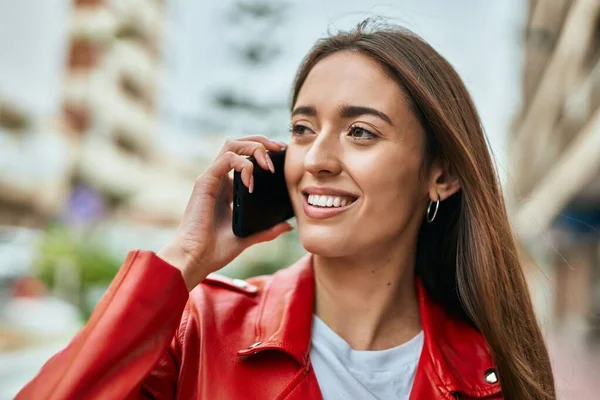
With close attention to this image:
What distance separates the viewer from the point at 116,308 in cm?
162

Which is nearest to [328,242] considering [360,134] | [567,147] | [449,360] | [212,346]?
[360,134]

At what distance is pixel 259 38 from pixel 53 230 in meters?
8.09

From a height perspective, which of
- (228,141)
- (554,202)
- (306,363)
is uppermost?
(228,141)

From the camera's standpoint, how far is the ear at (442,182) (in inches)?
85.0

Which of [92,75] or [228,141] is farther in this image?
[92,75]

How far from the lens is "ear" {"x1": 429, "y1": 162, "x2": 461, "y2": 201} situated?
85.0 inches

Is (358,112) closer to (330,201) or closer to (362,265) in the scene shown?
(330,201)

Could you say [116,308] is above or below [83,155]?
below

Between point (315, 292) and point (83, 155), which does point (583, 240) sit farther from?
point (83, 155)

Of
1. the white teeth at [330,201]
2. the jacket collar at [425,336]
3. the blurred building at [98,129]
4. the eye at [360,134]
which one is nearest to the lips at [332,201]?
the white teeth at [330,201]

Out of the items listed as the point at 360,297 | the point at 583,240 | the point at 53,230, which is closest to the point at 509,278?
the point at 360,297

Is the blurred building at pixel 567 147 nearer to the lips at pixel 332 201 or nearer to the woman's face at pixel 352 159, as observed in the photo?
the woman's face at pixel 352 159

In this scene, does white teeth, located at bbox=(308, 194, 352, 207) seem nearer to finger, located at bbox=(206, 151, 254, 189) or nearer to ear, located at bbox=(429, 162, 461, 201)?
finger, located at bbox=(206, 151, 254, 189)

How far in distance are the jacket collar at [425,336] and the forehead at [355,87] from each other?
583 mm
